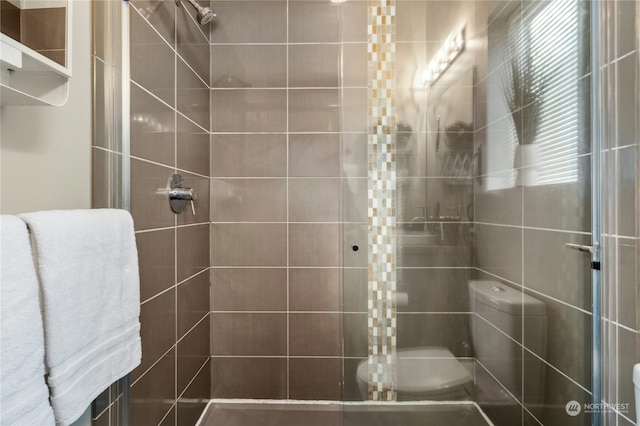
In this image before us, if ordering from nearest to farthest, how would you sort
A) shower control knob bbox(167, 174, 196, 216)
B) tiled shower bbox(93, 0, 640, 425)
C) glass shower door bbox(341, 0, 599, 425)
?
tiled shower bbox(93, 0, 640, 425) → glass shower door bbox(341, 0, 599, 425) → shower control knob bbox(167, 174, 196, 216)

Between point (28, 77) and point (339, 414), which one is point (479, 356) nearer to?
point (339, 414)

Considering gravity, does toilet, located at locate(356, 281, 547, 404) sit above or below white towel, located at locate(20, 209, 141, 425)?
below

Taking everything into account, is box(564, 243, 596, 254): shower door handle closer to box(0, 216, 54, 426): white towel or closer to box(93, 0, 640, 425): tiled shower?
box(93, 0, 640, 425): tiled shower

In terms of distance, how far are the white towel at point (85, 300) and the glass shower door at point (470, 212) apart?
785 millimetres

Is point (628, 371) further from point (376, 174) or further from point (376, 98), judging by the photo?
point (376, 98)

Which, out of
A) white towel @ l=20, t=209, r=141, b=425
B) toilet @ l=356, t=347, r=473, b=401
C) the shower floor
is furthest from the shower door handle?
white towel @ l=20, t=209, r=141, b=425

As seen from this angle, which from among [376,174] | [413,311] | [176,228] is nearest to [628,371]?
[413,311]

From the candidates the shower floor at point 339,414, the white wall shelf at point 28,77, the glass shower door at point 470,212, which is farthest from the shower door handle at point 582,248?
the white wall shelf at point 28,77

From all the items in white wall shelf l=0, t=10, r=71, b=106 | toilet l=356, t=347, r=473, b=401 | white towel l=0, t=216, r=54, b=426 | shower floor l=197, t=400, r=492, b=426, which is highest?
white wall shelf l=0, t=10, r=71, b=106

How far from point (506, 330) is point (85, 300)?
1.29m

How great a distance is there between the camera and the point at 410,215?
3.75 ft

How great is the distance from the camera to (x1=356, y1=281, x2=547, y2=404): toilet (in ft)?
3.71

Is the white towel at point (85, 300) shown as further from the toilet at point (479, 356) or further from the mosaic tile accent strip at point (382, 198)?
the toilet at point (479, 356)

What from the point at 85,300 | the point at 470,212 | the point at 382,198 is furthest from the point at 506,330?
the point at 85,300
